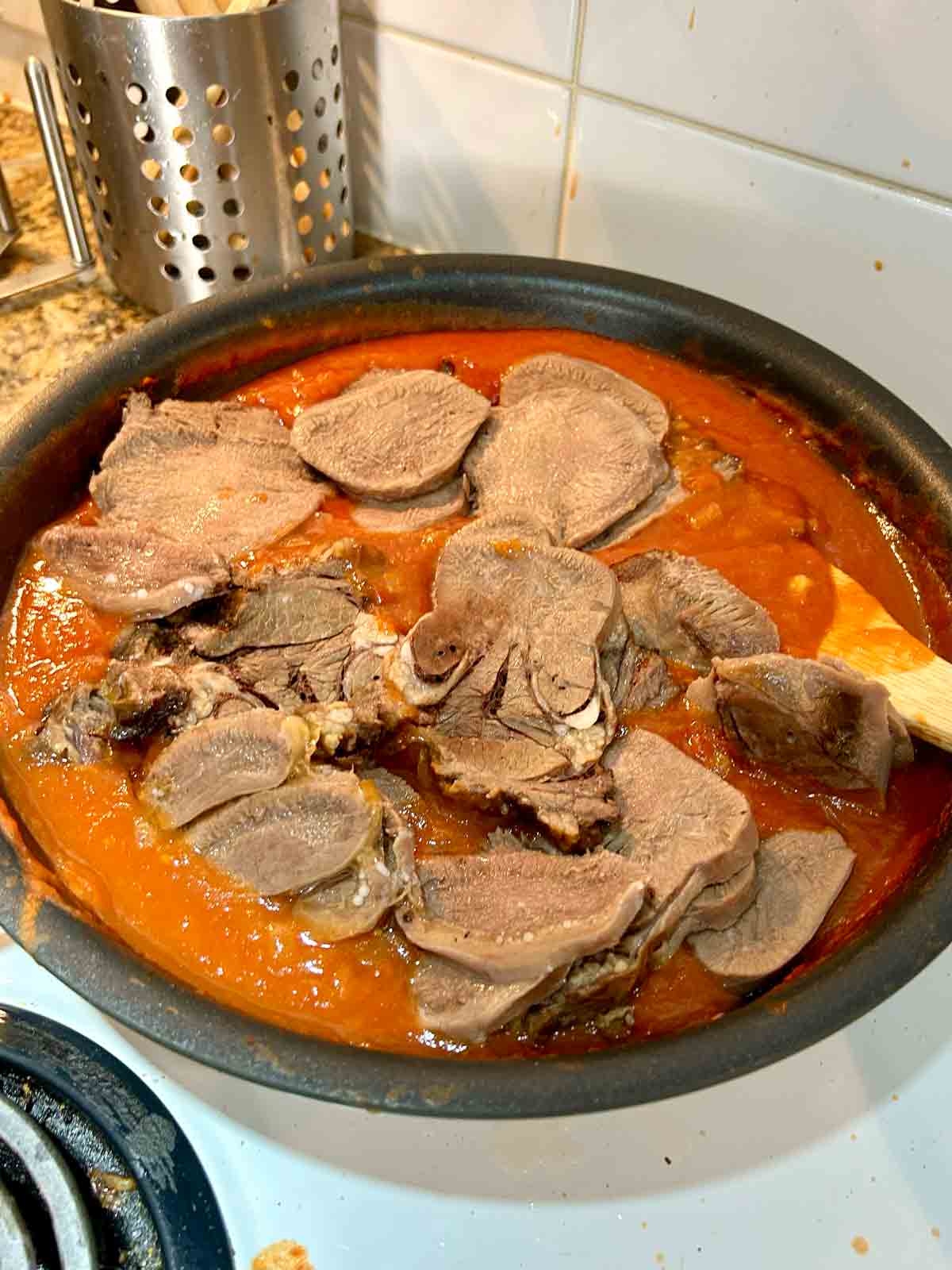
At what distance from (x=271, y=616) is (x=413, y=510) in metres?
0.27

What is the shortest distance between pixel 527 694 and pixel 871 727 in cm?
37

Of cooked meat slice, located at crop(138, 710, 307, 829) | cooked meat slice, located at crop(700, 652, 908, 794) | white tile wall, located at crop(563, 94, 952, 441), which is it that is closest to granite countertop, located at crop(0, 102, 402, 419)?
white tile wall, located at crop(563, 94, 952, 441)

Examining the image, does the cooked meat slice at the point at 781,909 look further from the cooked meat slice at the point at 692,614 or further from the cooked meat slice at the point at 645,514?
the cooked meat slice at the point at 645,514

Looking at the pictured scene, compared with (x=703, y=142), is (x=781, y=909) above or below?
below

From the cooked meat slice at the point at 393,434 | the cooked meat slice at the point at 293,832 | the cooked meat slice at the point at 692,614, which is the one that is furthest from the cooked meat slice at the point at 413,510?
the cooked meat slice at the point at 293,832

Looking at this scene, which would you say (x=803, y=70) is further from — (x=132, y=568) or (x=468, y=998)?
(x=468, y=998)

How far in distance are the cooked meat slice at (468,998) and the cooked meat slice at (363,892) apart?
78 mm

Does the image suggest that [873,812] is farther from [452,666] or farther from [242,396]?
[242,396]

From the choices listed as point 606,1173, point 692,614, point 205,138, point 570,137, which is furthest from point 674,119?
point 606,1173

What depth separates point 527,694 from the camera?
45.3 inches

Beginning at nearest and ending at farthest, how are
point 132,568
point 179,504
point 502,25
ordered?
point 132,568
point 179,504
point 502,25

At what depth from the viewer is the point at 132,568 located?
1240 millimetres

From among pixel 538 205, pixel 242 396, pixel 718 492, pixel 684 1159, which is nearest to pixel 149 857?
pixel 684 1159

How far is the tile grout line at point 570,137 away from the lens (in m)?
1.49
